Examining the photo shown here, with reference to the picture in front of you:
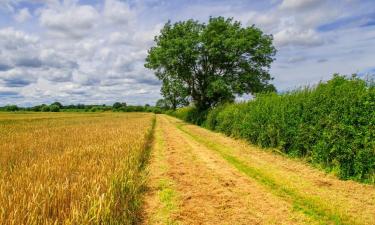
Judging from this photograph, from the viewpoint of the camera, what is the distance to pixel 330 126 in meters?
10.2

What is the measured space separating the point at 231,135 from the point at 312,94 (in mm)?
11243

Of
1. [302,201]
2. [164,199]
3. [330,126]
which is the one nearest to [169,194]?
[164,199]

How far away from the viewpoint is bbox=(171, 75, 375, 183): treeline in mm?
8820

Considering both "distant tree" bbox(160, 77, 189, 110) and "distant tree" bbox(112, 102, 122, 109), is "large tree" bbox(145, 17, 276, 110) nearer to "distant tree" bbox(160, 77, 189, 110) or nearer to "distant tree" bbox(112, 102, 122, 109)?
"distant tree" bbox(160, 77, 189, 110)

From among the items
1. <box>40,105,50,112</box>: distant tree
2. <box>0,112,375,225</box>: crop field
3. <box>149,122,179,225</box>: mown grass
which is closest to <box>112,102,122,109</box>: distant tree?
<box>40,105,50,112</box>: distant tree

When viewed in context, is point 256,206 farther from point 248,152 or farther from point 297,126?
point 248,152

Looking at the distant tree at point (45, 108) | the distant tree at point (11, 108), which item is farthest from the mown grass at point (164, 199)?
the distant tree at point (45, 108)

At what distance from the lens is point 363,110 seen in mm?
9000

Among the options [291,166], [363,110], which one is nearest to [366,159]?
[363,110]

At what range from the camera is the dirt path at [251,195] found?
19.5 feet

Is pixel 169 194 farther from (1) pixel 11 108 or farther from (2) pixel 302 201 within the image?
(1) pixel 11 108

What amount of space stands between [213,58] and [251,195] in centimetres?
2999

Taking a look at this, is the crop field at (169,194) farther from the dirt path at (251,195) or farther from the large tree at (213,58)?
the large tree at (213,58)

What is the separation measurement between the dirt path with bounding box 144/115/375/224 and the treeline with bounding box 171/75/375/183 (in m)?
0.63
